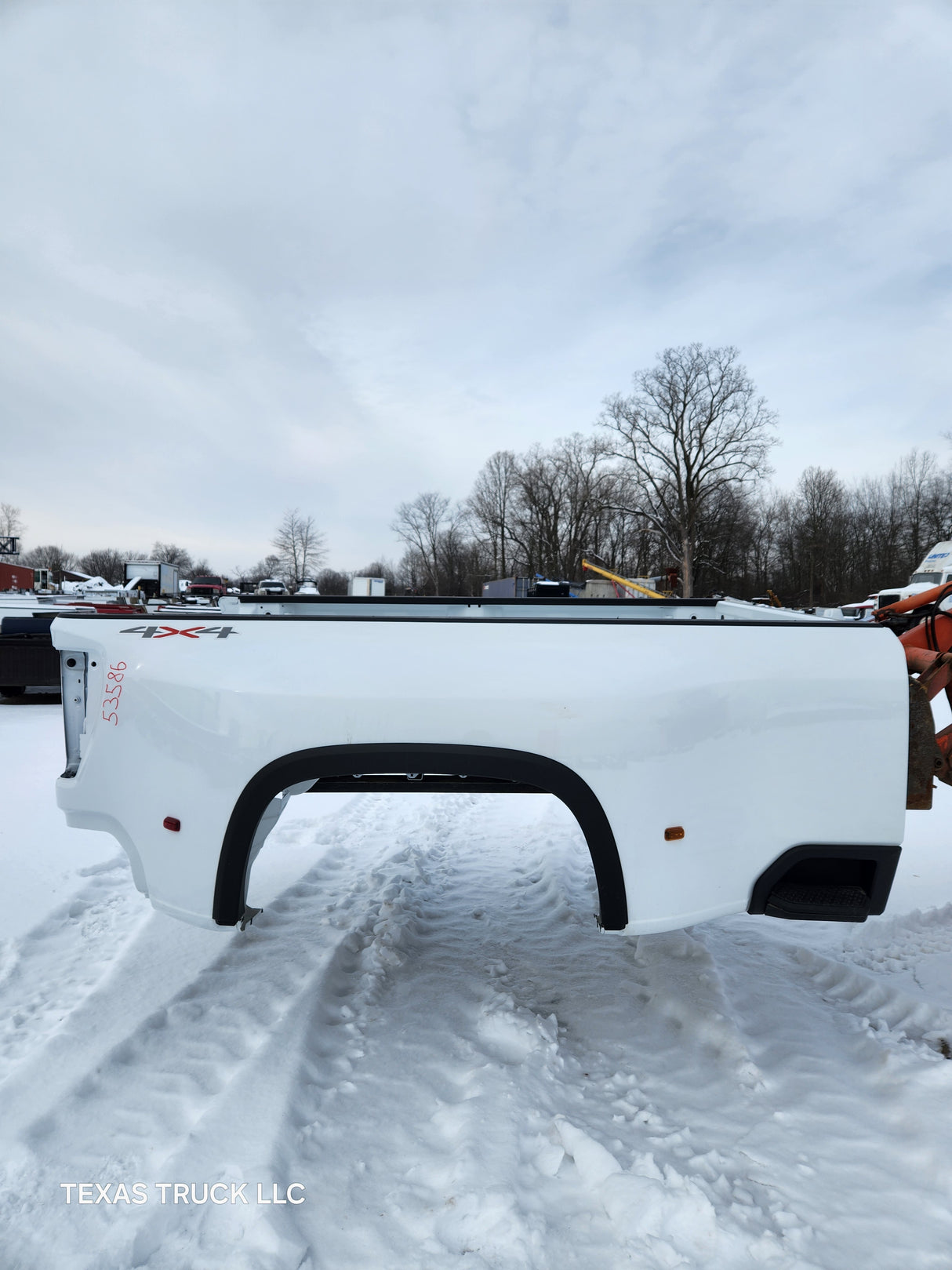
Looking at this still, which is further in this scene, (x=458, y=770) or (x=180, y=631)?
(x=180, y=631)

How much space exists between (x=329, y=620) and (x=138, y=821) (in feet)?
2.79

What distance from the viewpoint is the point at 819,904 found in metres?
1.99

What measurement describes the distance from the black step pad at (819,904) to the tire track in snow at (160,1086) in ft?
5.20

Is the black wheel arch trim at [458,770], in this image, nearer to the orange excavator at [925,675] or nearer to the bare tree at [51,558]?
the orange excavator at [925,675]

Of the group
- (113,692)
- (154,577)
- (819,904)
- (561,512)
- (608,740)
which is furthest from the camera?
(561,512)

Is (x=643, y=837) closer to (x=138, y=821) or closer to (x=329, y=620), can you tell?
(x=329, y=620)

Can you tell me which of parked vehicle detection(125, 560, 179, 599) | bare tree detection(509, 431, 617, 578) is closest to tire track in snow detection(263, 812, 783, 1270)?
parked vehicle detection(125, 560, 179, 599)

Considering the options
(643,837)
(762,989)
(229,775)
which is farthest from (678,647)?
(762,989)

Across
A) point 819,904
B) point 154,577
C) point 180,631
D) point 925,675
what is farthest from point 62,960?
point 154,577

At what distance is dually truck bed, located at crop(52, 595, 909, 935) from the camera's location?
1895mm

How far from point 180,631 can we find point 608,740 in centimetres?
135

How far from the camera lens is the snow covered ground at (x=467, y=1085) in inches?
64.9

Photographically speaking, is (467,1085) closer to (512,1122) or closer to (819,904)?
(512,1122)

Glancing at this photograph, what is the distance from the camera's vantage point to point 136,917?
10.8 feet
